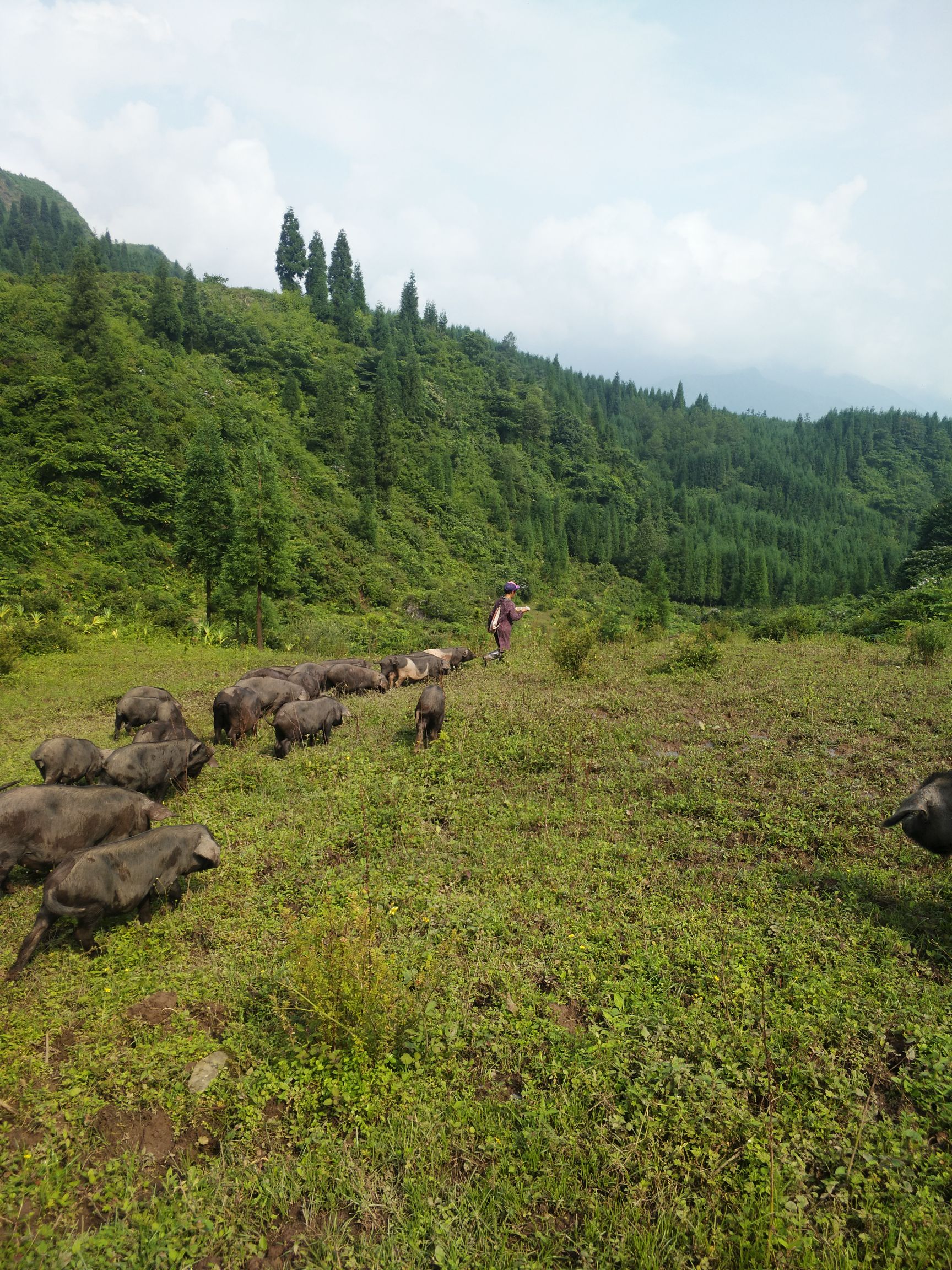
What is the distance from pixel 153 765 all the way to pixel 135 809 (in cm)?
141

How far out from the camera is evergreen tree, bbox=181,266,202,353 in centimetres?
6247

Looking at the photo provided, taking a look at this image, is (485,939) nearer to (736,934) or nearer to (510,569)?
(736,934)

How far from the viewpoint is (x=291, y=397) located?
215 feet

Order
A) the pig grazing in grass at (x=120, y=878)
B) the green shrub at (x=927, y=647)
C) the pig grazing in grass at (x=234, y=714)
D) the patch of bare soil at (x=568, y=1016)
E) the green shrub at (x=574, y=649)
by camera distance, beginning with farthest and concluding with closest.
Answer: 1. the green shrub at (x=927, y=647)
2. the green shrub at (x=574, y=649)
3. the pig grazing in grass at (x=234, y=714)
4. the pig grazing in grass at (x=120, y=878)
5. the patch of bare soil at (x=568, y=1016)

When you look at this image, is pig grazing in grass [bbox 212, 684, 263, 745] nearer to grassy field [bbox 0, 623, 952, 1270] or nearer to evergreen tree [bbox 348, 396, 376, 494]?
grassy field [bbox 0, 623, 952, 1270]

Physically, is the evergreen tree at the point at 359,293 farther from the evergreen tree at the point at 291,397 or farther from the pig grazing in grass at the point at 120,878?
the pig grazing in grass at the point at 120,878

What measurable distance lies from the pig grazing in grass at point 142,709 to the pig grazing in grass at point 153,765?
7.74 ft

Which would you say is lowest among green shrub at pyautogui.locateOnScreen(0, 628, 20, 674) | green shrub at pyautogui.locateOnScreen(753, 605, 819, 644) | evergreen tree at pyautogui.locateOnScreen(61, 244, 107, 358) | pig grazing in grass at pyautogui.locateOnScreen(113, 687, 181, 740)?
green shrub at pyautogui.locateOnScreen(0, 628, 20, 674)

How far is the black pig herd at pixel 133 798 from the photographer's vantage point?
5.46 metres

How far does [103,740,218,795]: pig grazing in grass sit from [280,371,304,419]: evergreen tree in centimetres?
6223

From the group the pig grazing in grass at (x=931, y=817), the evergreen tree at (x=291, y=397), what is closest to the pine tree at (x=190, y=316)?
the evergreen tree at (x=291, y=397)

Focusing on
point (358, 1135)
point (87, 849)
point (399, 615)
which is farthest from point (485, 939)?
point (399, 615)

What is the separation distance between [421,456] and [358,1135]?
7783 centimetres

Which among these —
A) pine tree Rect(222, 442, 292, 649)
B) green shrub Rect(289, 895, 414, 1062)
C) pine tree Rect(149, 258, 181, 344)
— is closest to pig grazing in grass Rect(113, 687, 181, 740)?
green shrub Rect(289, 895, 414, 1062)
